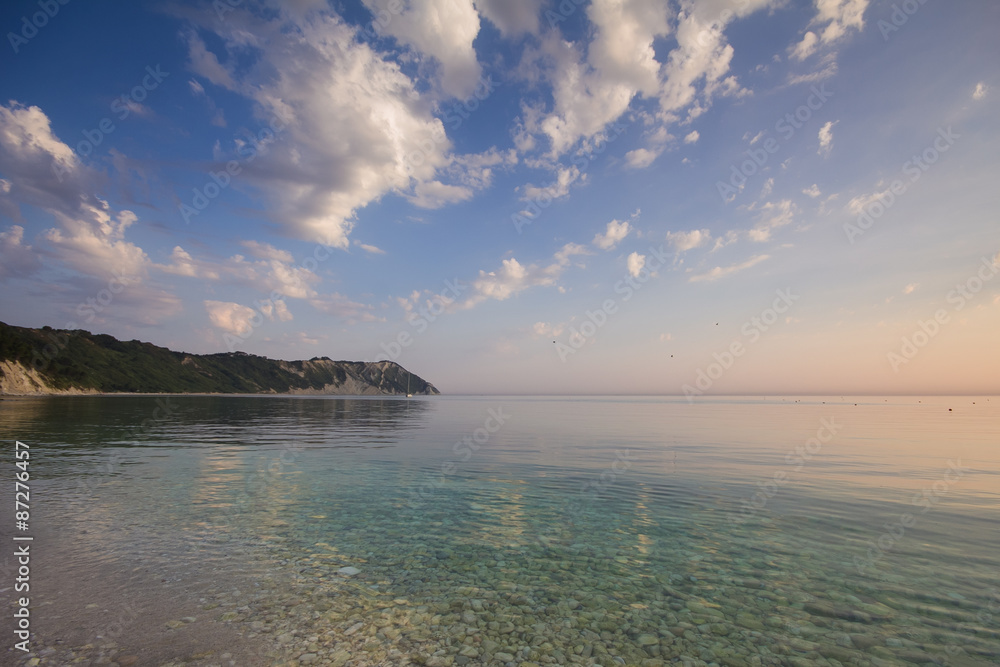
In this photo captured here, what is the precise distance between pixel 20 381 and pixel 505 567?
696 ft

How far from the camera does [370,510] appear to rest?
1784 centimetres

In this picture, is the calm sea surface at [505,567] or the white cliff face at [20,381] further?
the white cliff face at [20,381]

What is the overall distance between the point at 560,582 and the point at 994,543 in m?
15.5

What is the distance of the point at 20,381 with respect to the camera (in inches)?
5797

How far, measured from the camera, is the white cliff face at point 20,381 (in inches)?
5591

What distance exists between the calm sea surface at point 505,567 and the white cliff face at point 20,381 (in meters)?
179

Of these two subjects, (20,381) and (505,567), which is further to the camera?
(20,381)

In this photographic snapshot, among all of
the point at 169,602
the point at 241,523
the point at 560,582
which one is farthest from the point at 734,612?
the point at 241,523

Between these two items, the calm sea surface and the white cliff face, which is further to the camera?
the white cliff face

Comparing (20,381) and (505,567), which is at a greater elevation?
(20,381)

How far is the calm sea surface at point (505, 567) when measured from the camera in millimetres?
Answer: 8172

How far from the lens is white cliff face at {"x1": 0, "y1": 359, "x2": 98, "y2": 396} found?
142000mm

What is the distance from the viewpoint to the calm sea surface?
8172 mm

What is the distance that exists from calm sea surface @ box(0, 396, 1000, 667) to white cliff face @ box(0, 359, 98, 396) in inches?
7064
